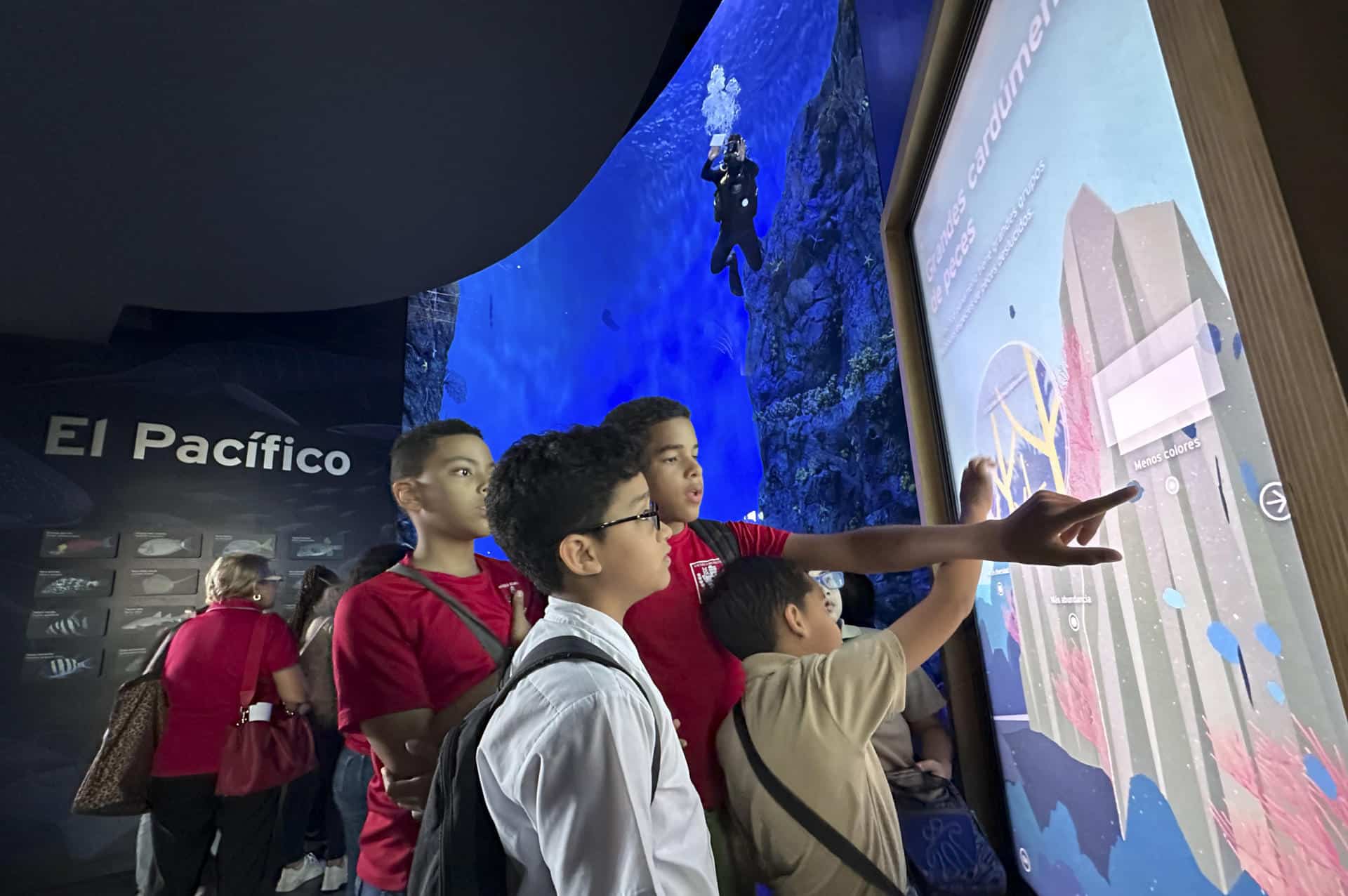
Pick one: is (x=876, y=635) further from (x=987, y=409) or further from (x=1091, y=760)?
(x=987, y=409)

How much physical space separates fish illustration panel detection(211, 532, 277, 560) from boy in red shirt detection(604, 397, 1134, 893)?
15.2 ft

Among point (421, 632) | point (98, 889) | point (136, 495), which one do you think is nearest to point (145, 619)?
point (136, 495)

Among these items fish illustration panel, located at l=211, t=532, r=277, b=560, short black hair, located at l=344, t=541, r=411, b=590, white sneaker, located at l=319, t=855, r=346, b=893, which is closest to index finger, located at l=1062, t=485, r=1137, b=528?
short black hair, located at l=344, t=541, r=411, b=590

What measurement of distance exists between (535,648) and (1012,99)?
1199 mm

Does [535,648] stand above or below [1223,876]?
above

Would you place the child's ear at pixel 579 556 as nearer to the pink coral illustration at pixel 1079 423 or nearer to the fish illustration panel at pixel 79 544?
the pink coral illustration at pixel 1079 423

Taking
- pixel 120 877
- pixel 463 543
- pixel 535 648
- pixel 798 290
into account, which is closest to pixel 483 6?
pixel 798 290

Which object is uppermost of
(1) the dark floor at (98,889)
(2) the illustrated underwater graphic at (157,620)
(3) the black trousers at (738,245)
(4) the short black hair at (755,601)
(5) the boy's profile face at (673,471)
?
(3) the black trousers at (738,245)

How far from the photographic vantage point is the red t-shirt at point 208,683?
2.44 m

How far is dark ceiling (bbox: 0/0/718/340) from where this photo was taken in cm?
257

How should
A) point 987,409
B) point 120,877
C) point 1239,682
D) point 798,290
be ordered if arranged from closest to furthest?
point 1239,682 < point 987,409 < point 798,290 < point 120,877

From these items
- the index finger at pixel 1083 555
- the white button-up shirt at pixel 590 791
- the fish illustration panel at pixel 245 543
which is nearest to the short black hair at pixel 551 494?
the white button-up shirt at pixel 590 791

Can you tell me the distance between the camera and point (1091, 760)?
101 centimetres

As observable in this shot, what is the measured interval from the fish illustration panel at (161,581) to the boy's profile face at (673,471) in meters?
4.89
